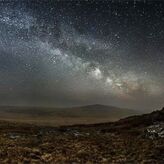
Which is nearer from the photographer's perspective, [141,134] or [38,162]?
[38,162]

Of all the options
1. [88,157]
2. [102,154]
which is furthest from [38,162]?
[102,154]

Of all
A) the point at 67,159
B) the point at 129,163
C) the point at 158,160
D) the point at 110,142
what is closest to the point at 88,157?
the point at 67,159

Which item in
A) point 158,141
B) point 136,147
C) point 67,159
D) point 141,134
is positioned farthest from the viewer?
point 141,134

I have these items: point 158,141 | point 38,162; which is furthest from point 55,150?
point 158,141

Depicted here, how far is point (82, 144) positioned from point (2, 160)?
925cm

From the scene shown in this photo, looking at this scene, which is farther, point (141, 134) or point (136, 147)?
point (141, 134)

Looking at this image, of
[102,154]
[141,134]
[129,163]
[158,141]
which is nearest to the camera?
[129,163]

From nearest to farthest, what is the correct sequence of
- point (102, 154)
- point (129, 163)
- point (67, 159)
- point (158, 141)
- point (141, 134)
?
point (129, 163), point (67, 159), point (102, 154), point (158, 141), point (141, 134)

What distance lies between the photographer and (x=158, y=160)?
952 inches

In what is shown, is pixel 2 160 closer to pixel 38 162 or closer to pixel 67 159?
pixel 38 162

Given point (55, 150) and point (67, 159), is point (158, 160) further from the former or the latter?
point (55, 150)

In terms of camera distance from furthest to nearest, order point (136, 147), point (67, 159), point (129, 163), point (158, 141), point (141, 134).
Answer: point (141, 134)
point (158, 141)
point (136, 147)
point (67, 159)
point (129, 163)

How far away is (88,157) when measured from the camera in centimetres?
2567

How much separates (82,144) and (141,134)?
31.3 feet
